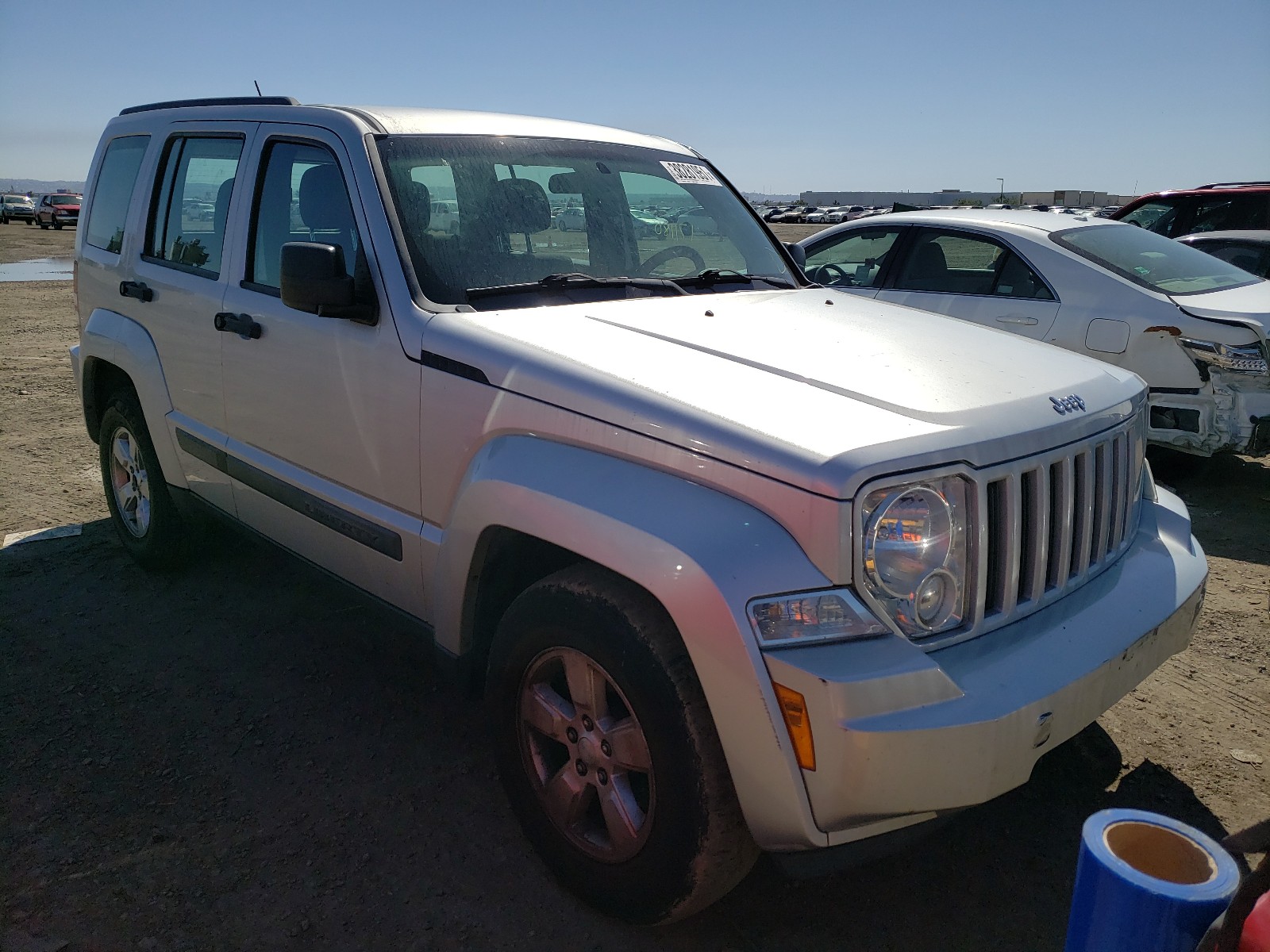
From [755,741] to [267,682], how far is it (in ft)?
7.84

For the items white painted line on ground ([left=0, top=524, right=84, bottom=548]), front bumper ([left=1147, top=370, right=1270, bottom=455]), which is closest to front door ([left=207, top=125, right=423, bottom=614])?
white painted line on ground ([left=0, top=524, right=84, bottom=548])

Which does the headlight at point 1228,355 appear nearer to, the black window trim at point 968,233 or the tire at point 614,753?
the black window trim at point 968,233

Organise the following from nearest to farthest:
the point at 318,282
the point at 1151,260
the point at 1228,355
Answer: the point at 318,282 < the point at 1228,355 < the point at 1151,260

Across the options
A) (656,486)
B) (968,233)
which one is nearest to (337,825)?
(656,486)

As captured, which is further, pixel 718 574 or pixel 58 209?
pixel 58 209

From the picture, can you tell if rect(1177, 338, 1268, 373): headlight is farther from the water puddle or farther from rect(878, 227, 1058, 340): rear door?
the water puddle

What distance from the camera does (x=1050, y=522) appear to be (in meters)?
2.39

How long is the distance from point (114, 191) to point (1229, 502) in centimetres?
630

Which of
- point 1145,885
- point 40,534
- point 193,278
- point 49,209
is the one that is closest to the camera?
point 1145,885

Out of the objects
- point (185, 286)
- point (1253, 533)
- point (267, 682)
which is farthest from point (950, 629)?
point (1253, 533)

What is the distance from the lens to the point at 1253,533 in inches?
206

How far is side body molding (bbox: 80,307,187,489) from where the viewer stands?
13.6ft

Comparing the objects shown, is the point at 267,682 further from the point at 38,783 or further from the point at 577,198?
the point at 577,198

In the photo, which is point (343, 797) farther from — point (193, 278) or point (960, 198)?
point (960, 198)
